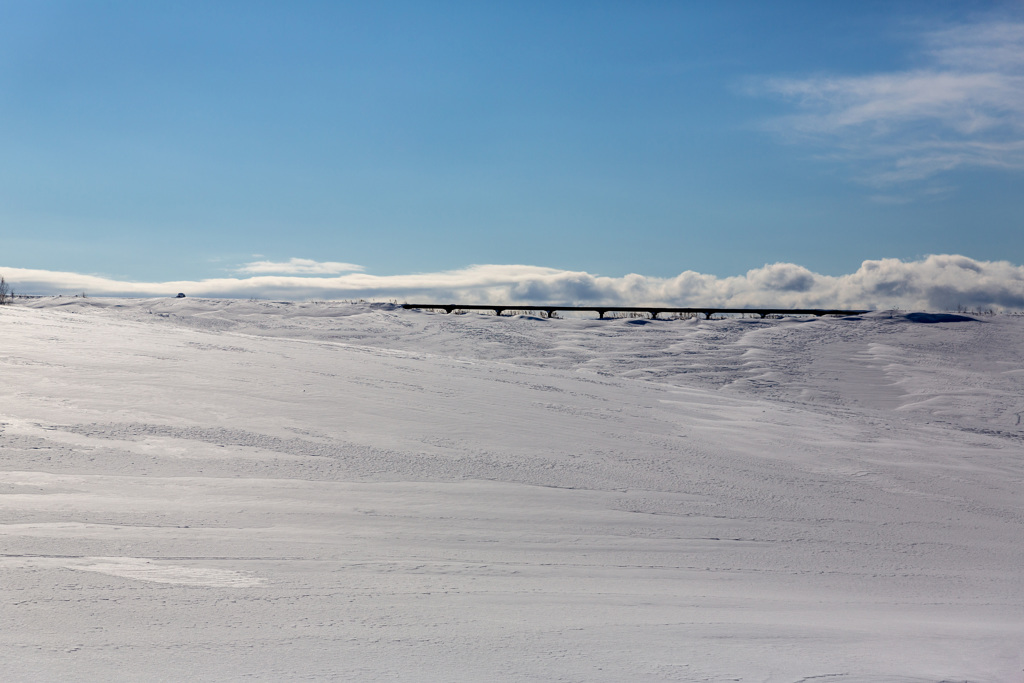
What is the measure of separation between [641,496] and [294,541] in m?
2.04

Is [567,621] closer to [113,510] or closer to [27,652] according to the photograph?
[27,652]

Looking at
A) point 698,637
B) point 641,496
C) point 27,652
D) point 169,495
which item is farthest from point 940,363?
point 27,652

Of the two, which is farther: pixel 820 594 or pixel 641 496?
pixel 641 496

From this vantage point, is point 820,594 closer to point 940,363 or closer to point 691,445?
point 691,445

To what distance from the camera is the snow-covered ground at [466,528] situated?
2.46 metres

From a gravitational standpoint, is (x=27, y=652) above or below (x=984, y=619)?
above

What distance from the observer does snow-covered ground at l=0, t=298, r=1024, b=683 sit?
97.0 inches

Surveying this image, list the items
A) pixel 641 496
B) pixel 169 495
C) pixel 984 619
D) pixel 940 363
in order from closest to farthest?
pixel 984 619
pixel 169 495
pixel 641 496
pixel 940 363

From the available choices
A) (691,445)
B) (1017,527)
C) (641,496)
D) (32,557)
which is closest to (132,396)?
(32,557)

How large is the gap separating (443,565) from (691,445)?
9.65 feet

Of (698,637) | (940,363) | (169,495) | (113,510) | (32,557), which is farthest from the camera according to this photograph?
(940,363)

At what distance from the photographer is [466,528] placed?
365 centimetres

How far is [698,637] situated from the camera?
267 centimetres

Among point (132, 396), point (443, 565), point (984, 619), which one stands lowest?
point (984, 619)
